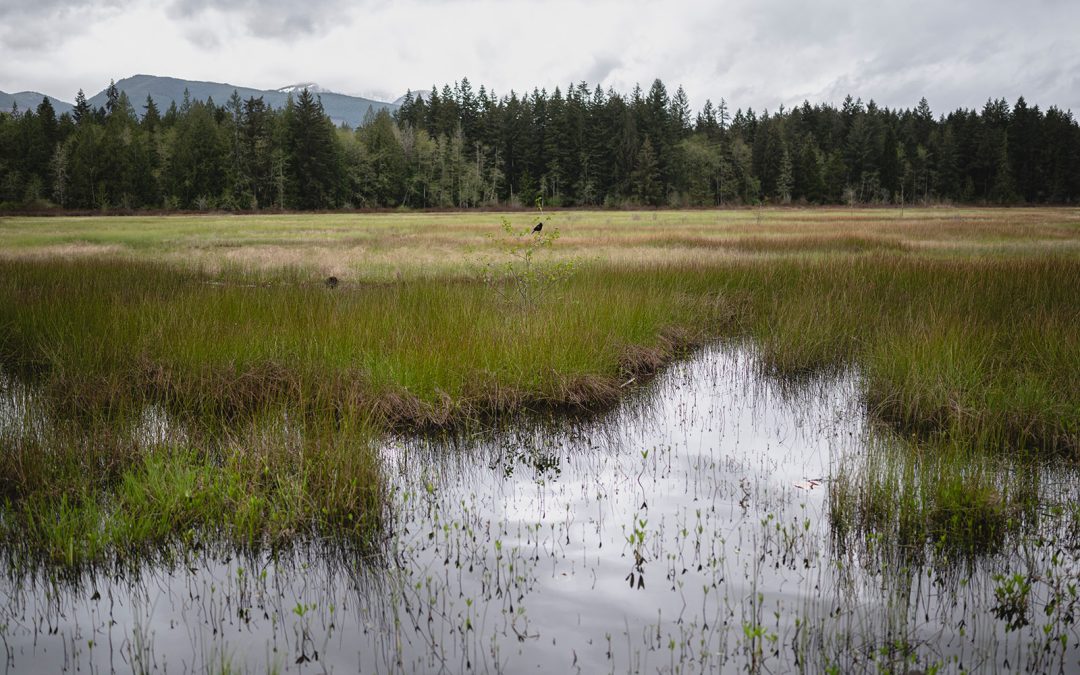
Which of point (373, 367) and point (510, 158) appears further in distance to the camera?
point (510, 158)

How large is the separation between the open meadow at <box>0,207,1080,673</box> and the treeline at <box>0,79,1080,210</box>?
246 feet

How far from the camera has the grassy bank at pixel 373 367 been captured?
523 cm

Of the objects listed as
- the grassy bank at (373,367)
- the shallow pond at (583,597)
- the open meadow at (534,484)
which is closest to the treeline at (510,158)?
the grassy bank at (373,367)

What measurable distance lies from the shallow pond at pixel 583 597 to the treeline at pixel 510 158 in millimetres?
79822

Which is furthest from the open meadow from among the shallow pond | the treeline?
the treeline

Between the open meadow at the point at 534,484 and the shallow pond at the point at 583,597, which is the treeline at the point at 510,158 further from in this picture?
the shallow pond at the point at 583,597

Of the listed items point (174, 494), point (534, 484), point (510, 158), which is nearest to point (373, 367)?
point (534, 484)

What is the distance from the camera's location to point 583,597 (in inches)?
172

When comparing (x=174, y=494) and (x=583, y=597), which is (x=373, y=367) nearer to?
(x=174, y=494)

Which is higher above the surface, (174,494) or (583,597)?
(174,494)

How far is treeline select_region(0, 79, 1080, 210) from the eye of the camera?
257 ft

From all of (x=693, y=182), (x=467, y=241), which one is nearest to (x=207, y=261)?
(x=467, y=241)

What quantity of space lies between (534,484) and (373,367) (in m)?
3.28

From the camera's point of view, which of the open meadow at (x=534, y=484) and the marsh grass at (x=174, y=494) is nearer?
the open meadow at (x=534, y=484)
